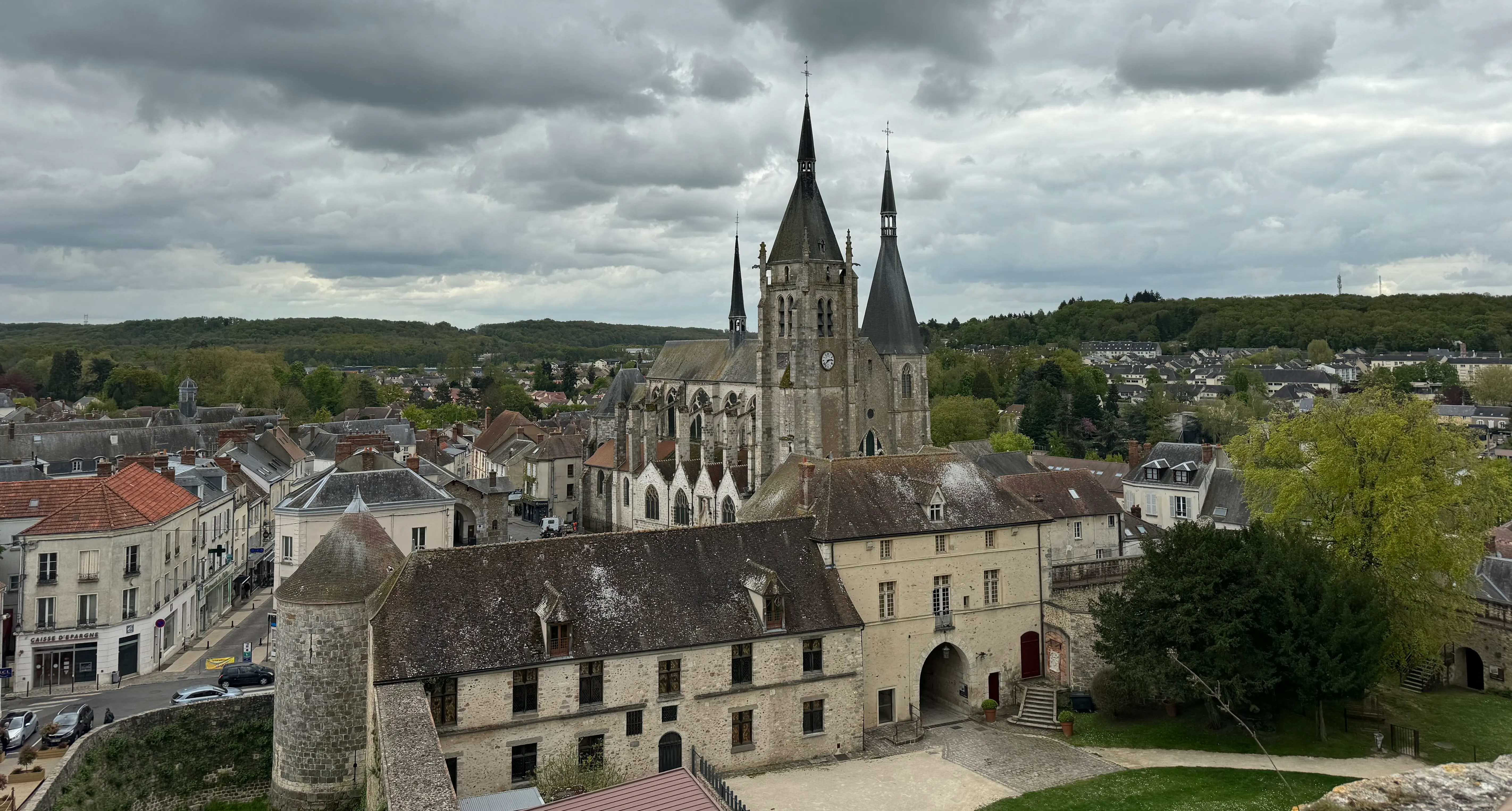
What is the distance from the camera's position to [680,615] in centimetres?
2764

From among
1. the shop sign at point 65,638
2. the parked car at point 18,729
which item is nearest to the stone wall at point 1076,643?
the parked car at point 18,729

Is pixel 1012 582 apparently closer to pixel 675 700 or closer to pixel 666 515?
pixel 675 700

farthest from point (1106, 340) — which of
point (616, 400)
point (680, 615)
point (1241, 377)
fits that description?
point (680, 615)

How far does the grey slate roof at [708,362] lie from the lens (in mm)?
61656

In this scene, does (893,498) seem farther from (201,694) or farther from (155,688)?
(155,688)

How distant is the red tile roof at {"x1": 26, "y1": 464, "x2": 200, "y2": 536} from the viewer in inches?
1406

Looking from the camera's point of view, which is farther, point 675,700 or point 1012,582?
point 1012,582

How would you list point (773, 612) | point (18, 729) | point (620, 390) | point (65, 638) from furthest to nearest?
point (620, 390), point (65, 638), point (773, 612), point (18, 729)

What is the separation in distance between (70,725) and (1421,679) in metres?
43.5

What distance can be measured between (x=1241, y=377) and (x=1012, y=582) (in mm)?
106789

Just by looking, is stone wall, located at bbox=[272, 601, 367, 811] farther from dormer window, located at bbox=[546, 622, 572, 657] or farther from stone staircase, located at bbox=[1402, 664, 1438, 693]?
stone staircase, located at bbox=[1402, 664, 1438, 693]

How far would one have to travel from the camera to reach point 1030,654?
Answer: 3444 centimetres

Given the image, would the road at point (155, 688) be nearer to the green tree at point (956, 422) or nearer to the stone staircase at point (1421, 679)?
the stone staircase at point (1421, 679)

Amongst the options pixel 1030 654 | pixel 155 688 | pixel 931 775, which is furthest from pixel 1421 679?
pixel 155 688
